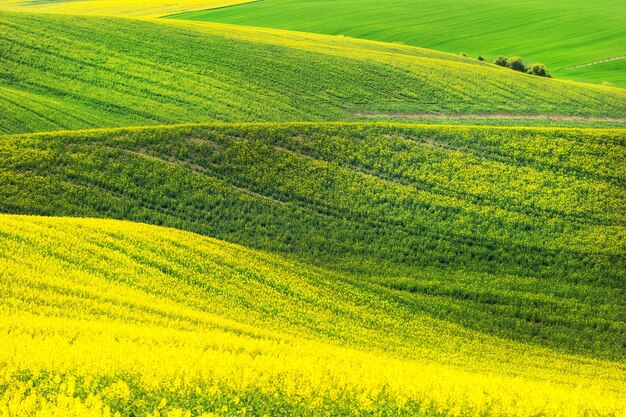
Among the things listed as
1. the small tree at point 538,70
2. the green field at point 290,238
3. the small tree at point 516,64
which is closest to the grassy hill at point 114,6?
the green field at point 290,238

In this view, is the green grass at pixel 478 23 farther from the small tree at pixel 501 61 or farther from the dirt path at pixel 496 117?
the dirt path at pixel 496 117

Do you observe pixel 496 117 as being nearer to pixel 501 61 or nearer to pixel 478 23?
pixel 501 61

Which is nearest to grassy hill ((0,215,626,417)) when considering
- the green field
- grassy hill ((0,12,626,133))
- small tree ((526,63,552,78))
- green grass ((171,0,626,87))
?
the green field

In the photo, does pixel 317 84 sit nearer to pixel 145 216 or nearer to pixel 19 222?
pixel 145 216

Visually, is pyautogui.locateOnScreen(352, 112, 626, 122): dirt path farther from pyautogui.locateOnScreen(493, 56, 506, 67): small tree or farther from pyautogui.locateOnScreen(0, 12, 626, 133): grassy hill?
pyautogui.locateOnScreen(493, 56, 506, 67): small tree

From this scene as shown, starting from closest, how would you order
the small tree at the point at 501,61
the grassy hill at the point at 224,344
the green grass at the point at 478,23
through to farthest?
the grassy hill at the point at 224,344
the small tree at the point at 501,61
the green grass at the point at 478,23

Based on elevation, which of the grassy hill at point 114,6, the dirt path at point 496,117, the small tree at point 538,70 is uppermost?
the grassy hill at point 114,6

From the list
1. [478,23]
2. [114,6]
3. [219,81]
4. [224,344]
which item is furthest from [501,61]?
[224,344]
